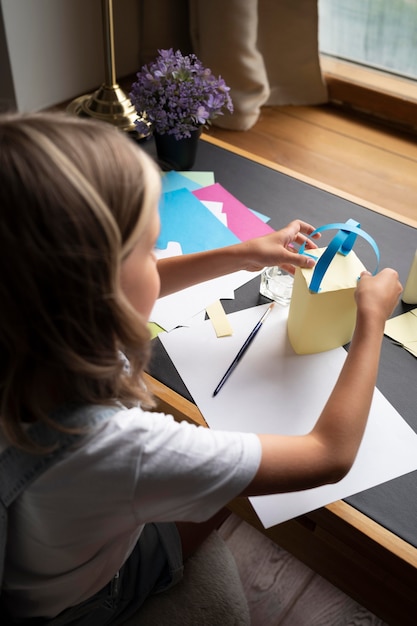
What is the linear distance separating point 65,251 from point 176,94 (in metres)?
0.67

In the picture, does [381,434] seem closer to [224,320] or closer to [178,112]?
[224,320]

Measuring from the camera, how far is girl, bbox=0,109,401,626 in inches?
20.7

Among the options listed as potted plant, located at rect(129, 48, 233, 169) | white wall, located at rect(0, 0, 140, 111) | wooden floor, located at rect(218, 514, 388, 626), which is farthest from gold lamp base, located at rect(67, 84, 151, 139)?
wooden floor, located at rect(218, 514, 388, 626)

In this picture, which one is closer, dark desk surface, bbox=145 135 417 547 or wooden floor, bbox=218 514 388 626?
dark desk surface, bbox=145 135 417 547

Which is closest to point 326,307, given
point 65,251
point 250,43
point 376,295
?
point 376,295

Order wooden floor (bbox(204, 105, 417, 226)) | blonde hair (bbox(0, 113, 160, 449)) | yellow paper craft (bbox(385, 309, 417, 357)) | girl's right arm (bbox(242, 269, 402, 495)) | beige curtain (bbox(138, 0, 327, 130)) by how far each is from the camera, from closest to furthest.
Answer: blonde hair (bbox(0, 113, 160, 449)) → girl's right arm (bbox(242, 269, 402, 495)) → yellow paper craft (bbox(385, 309, 417, 357)) → wooden floor (bbox(204, 105, 417, 226)) → beige curtain (bbox(138, 0, 327, 130))

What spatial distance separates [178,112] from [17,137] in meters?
0.64

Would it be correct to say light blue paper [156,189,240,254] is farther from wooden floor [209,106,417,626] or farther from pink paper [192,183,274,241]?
wooden floor [209,106,417,626]

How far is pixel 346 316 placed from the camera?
850 millimetres

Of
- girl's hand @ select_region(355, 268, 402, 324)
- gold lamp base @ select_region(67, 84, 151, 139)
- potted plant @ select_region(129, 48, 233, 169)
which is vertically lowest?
girl's hand @ select_region(355, 268, 402, 324)

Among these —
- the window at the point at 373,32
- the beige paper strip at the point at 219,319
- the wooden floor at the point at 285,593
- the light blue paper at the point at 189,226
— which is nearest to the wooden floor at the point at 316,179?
the wooden floor at the point at 285,593

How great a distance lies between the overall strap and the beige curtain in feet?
3.38

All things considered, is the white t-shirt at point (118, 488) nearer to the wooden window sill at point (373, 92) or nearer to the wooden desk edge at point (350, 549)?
the wooden desk edge at point (350, 549)

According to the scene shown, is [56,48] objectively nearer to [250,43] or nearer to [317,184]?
[250,43]
